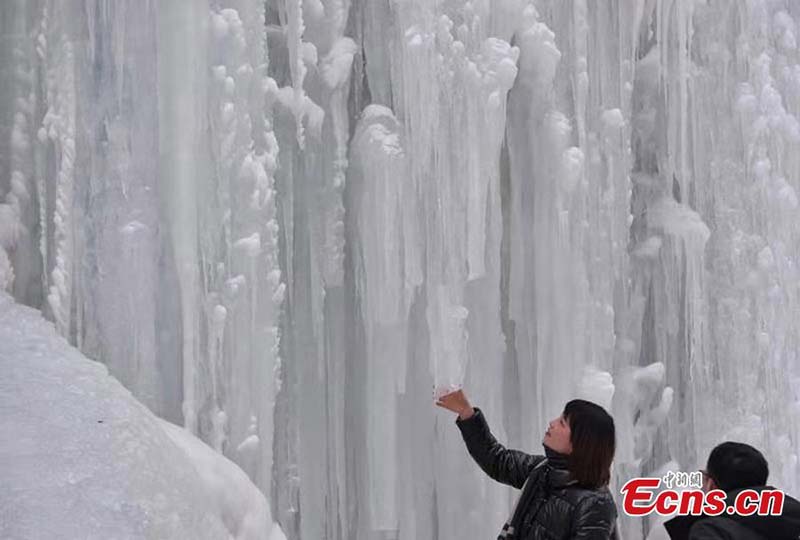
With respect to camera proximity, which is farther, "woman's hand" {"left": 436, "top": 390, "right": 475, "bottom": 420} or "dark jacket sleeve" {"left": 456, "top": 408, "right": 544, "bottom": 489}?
"woman's hand" {"left": 436, "top": 390, "right": 475, "bottom": 420}

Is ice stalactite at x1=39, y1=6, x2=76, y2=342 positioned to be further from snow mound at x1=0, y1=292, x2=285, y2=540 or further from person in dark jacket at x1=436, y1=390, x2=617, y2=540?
person in dark jacket at x1=436, y1=390, x2=617, y2=540

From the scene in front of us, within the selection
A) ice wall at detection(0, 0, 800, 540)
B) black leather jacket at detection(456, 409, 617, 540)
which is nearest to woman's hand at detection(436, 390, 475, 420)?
black leather jacket at detection(456, 409, 617, 540)

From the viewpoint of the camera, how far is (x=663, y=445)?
19.9 feet

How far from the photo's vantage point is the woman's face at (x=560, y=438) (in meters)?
3.02

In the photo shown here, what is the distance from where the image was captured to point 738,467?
282cm

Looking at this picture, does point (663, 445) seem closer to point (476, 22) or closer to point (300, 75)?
point (476, 22)

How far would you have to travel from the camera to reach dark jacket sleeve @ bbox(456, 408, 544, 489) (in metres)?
3.28

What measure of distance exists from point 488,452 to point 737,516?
0.85m

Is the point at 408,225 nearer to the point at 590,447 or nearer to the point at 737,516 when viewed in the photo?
the point at 590,447

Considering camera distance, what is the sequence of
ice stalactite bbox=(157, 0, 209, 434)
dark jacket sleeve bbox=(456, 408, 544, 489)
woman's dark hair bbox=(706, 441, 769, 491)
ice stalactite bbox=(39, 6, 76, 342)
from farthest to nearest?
ice stalactite bbox=(157, 0, 209, 434) < ice stalactite bbox=(39, 6, 76, 342) < dark jacket sleeve bbox=(456, 408, 544, 489) < woman's dark hair bbox=(706, 441, 769, 491)

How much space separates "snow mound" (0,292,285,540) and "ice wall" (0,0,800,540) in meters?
0.43

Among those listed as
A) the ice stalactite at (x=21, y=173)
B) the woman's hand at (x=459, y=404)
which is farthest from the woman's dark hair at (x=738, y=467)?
the ice stalactite at (x=21, y=173)

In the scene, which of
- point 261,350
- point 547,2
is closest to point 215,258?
point 261,350

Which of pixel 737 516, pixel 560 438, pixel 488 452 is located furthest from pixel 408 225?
Result: pixel 737 516
